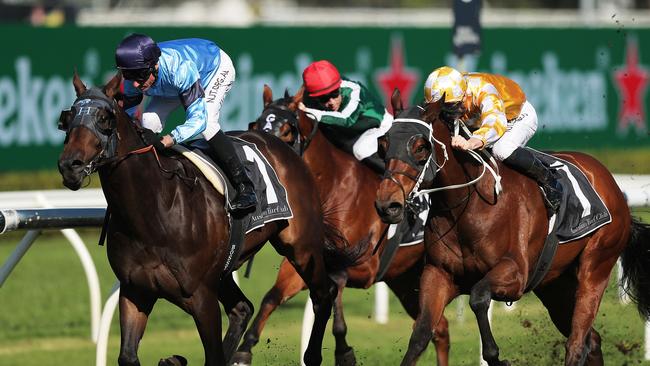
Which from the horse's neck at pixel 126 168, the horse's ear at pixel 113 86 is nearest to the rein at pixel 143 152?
the horse's neck at pixel 126 168

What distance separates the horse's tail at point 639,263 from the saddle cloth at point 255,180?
174 centimetres

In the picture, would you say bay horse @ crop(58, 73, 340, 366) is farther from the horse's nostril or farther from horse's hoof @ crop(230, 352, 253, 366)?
horse's hoof @ crop(230, 352, 253, 366)

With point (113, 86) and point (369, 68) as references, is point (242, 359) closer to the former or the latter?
point (113, 86)

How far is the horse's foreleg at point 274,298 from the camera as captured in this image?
614 centimetres

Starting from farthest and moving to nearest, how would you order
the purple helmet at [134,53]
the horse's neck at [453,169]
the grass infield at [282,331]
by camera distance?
1. the grass infield at [282,331]
2. the horse's neck at [453,169]
3. the purple helmet at [134,53]

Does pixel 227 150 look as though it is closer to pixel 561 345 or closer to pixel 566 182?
pixel 566 182

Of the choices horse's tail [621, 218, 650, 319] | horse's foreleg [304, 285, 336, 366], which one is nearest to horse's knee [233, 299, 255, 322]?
horse's foreleg [304, 285, 336, 366]

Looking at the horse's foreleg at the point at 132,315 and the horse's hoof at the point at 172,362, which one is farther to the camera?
the horse's hoof at the point at 172,362

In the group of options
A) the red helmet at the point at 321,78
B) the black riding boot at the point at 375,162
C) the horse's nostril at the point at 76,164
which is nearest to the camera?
the horse's nostril at the point at 76,164

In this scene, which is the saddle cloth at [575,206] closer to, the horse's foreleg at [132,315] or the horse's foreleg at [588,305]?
the horse's foreleg at [588,305]

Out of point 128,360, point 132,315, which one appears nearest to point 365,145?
A: point 132,315

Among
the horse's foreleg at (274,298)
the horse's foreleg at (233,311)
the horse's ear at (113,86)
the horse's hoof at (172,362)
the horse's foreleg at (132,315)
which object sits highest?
the horse's ear at (113,86)

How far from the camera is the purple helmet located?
498cm

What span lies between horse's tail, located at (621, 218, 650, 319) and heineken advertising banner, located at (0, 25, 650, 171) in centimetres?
377
